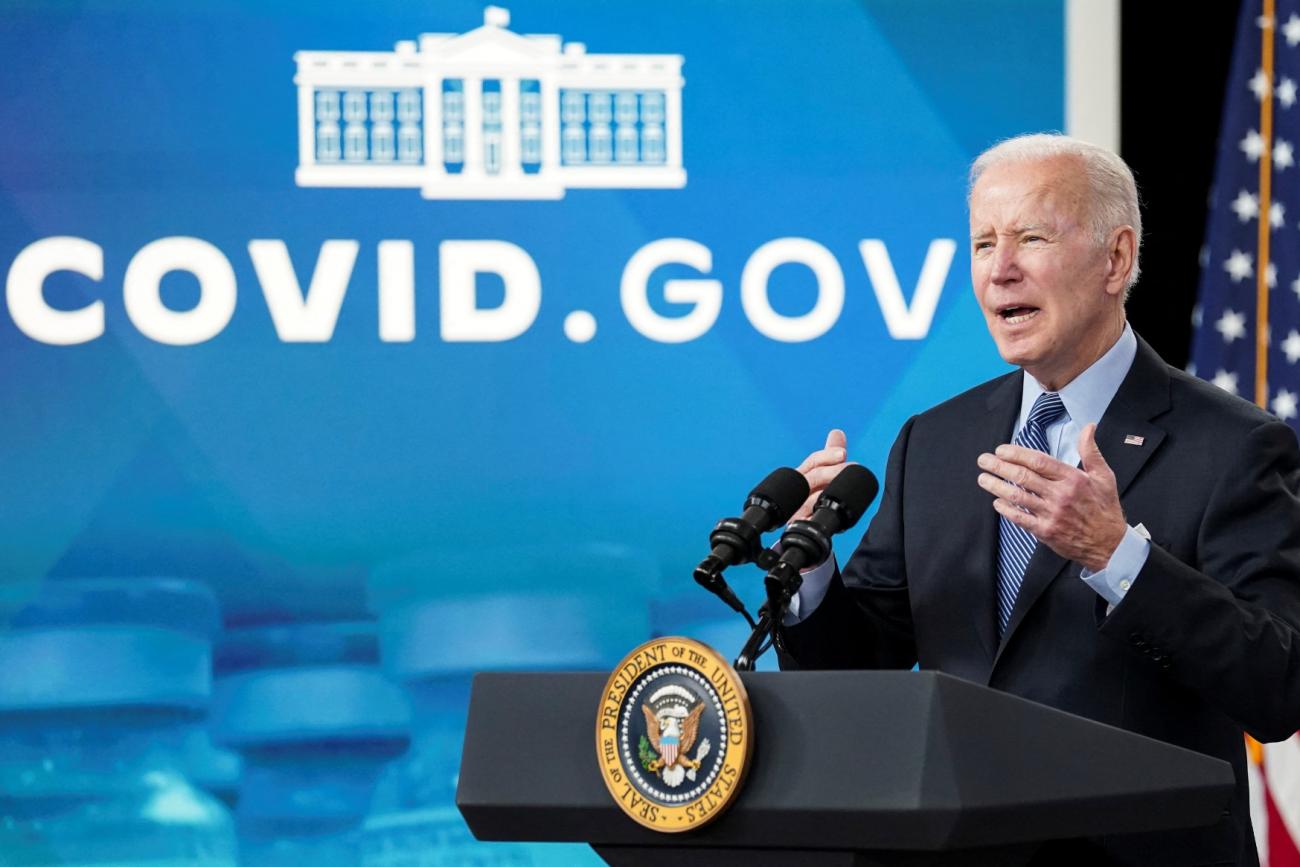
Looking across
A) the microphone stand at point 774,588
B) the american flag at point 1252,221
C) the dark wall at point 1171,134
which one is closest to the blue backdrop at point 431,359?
the dark wall at point 1171,134

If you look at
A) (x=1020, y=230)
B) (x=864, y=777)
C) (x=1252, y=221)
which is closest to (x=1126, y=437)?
(x=1020, y=230)

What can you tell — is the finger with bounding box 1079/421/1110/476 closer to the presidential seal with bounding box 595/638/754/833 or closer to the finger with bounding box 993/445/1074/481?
the finger with bounding box 993/445/1074/481

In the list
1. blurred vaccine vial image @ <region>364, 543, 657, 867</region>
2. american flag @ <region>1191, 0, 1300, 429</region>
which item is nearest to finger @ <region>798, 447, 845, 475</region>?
blurred vaccine vial image @ <region>364, 543, 657, 867</region>

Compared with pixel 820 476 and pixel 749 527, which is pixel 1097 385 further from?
pixel 749 527

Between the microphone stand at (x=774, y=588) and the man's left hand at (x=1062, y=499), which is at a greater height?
the man's left hand at (x=1062, y=499)

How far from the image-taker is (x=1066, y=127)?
4395 mm

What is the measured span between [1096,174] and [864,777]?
1132 millimetres

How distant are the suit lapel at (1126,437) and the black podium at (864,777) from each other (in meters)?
0.46

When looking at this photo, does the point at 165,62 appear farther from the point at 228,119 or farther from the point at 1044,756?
the point at 1044,756

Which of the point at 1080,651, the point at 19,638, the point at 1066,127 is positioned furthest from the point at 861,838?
the point at 1066,127

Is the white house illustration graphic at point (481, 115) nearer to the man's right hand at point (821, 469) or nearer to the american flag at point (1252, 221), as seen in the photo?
the american flag at point (1252, 221)

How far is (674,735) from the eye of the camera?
1452 millimetres

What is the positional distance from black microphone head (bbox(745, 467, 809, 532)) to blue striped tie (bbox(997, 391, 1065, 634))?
15.5 inches

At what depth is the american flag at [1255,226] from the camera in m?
4.48
